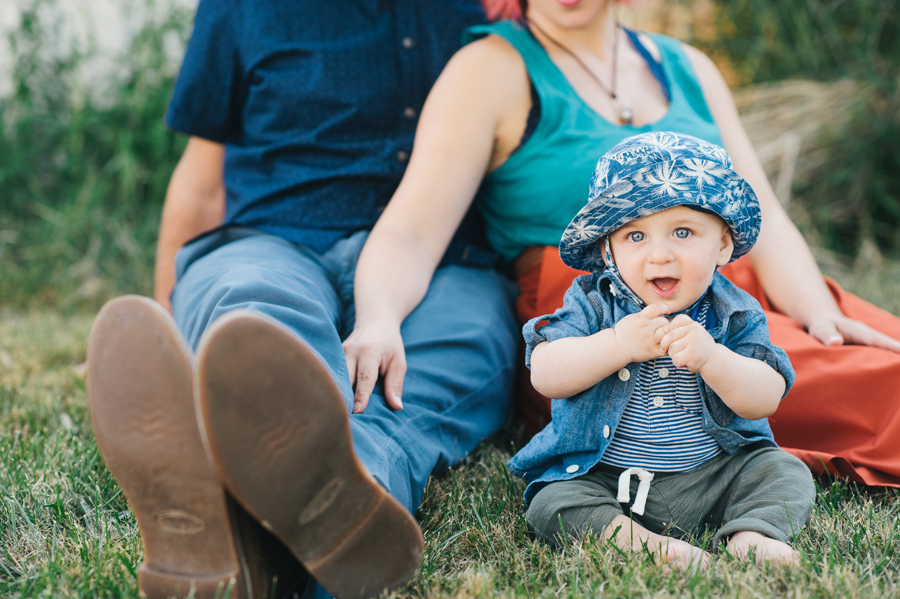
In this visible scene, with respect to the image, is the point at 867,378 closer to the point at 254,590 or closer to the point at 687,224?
the point at 687,224

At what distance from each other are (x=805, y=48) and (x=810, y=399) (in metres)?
2.93

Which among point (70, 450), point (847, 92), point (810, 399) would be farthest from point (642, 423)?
point (847, 92)

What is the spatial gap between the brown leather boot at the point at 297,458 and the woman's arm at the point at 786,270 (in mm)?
1160

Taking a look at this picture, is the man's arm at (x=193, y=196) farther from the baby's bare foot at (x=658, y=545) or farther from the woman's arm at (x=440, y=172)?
the baby's bare foot at (x=658, y=545)

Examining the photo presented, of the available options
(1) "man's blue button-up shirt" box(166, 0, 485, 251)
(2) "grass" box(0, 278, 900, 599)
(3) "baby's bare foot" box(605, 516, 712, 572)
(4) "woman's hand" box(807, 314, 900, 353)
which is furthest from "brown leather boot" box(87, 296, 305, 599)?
(4) "woman's hand" box(807, 314, 900, 353)

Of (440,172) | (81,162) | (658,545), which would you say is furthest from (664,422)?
(81,162)

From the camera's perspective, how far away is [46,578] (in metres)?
1.21

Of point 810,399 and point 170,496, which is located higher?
point 170,496

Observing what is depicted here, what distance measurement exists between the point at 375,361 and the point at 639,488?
53 centimetres

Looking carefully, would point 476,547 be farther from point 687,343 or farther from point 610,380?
point 687,343

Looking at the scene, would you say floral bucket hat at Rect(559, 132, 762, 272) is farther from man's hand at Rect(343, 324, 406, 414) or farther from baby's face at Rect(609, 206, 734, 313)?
man's hand at Rect(343, 324, 406, 414)

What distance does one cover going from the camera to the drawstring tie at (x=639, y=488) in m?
1.39

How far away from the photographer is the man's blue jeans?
1384 mm

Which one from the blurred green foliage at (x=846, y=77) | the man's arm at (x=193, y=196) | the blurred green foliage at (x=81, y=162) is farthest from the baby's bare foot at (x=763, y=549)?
the blurred green foliage at (x=81, y=162)
